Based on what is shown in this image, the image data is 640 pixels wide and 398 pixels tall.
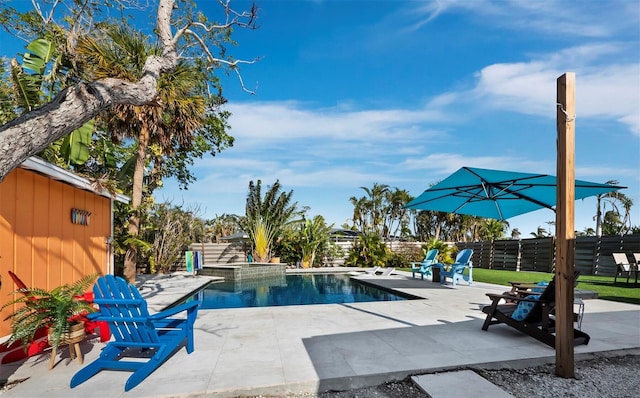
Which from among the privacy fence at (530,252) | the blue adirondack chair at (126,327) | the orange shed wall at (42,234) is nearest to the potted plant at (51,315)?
the blue adirondack chair at (126,327)

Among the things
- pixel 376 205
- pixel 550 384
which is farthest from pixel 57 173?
pixel 376 205

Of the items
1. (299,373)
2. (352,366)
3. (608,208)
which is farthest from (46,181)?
(608,208)

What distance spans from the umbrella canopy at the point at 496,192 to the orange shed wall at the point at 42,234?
22.9ft

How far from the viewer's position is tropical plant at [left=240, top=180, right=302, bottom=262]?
1681 centimetres

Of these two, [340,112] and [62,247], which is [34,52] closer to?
[62,247]

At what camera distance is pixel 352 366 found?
3432 millimetres

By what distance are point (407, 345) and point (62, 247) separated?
19.4 ft

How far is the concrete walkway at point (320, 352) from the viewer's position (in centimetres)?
306

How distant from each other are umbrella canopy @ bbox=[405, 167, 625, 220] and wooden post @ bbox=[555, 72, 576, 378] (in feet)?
8.09

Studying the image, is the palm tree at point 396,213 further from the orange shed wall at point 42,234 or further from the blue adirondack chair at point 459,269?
the orange shed wall at point 42,234

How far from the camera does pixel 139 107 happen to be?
10.2 m

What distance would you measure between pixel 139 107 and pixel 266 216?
8.16 meters

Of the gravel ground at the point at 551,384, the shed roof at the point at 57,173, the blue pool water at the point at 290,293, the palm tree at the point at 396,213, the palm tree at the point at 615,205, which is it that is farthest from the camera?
the palm tree at the point at 396,213

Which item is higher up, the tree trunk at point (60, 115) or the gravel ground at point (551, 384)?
the tree trunk at point (60, 115)
